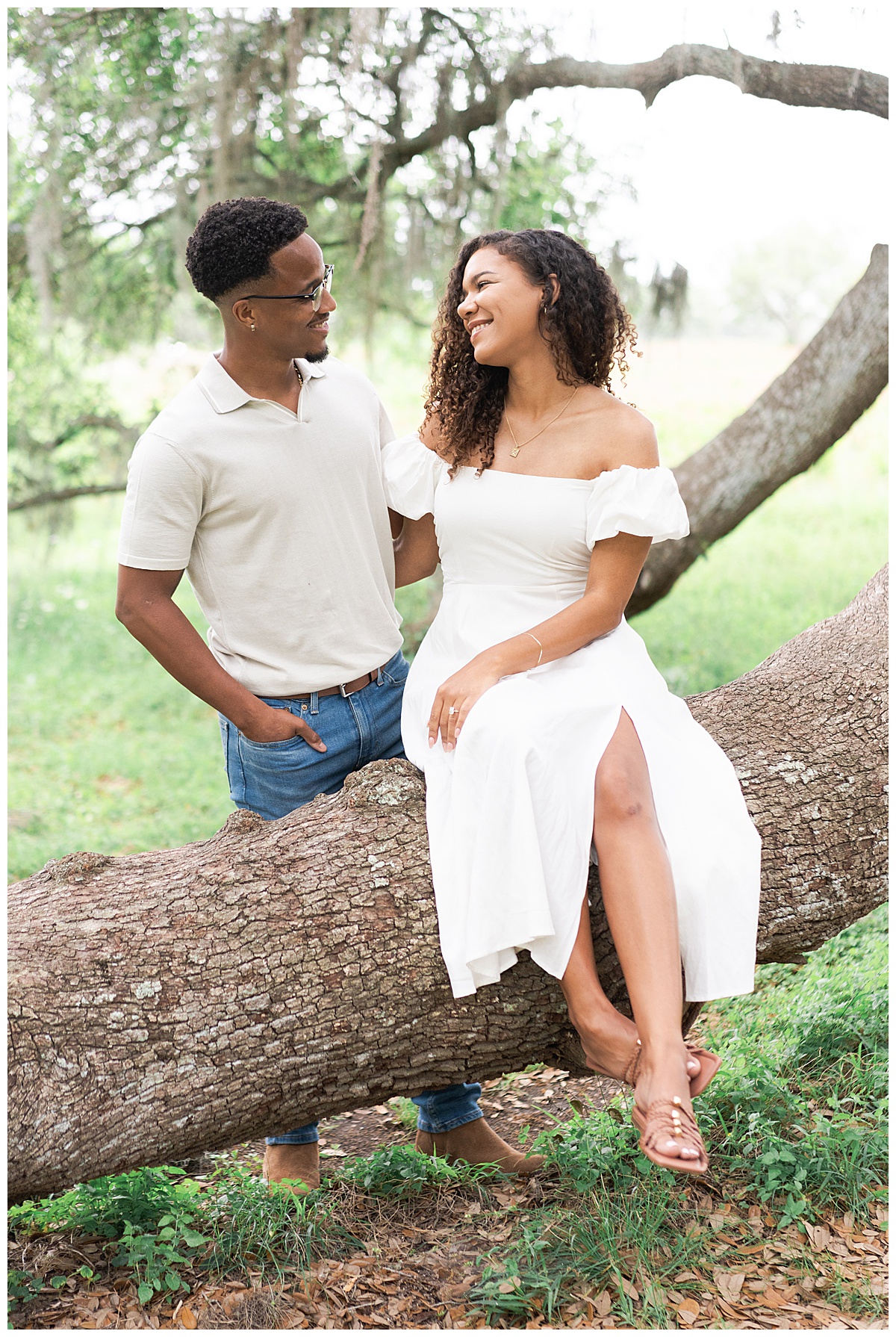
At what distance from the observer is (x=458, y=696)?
2.60 metres

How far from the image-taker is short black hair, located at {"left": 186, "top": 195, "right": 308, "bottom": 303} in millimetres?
2713

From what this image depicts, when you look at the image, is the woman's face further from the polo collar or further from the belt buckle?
the belt buckle

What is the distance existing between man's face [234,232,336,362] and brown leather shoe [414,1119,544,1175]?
83.1 inches

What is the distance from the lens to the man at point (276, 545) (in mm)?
2752

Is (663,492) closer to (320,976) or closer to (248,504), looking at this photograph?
(248,504)

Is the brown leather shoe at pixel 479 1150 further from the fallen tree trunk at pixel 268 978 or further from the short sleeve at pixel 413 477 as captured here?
the short sleeve at pixel 413 477

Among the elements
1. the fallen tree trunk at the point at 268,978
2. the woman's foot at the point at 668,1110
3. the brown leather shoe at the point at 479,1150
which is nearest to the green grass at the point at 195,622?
the brown leather shoe at the point at 479,1150

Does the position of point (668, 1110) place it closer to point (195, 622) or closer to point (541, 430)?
point (541, 430)

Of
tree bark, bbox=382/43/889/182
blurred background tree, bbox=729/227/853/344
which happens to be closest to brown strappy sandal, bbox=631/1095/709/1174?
tree bark, bbox=382/43/889/182

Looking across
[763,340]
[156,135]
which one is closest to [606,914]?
[156,135]

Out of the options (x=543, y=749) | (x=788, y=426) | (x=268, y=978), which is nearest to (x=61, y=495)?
(x=788, y=426)

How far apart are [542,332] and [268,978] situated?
1673 millimetres

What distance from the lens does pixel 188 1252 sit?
2650 mm

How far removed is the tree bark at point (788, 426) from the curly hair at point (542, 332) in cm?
266
